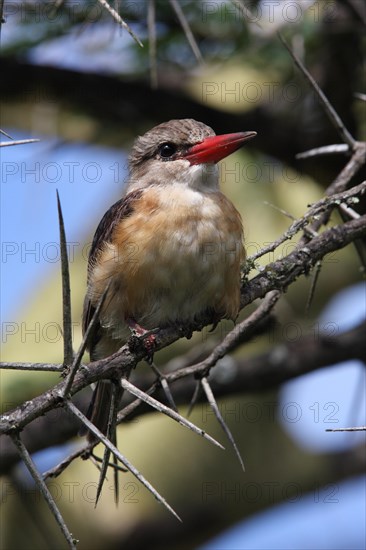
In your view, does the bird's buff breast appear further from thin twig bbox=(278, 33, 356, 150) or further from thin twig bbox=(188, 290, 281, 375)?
thin twig bbox=(278, 33, 356, 150)

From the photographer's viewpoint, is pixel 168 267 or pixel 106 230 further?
pixel 106 230

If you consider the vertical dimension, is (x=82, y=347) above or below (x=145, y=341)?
below

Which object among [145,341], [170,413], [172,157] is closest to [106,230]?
[172,157]

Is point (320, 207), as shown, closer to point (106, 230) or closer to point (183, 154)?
point (106, 230)

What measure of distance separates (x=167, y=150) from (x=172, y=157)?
0.08 meters

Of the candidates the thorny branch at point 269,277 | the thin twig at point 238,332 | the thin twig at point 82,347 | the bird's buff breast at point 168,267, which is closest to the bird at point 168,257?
the bird's buff breast at point 168,267

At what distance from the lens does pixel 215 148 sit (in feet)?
15.6

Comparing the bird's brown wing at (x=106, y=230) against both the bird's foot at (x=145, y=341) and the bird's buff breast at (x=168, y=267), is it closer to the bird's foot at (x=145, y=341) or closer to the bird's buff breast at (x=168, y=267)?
the bird's buff breast at (x=168, y=267)

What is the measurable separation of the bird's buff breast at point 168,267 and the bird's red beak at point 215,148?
1.20 feet

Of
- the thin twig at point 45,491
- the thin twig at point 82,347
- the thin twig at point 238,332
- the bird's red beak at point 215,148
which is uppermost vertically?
the bird's red beak at point 215,148

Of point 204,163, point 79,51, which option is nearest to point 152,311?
point 204,163

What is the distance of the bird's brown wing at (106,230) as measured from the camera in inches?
181

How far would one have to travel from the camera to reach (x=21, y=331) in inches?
272

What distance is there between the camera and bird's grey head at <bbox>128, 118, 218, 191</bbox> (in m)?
4.87
